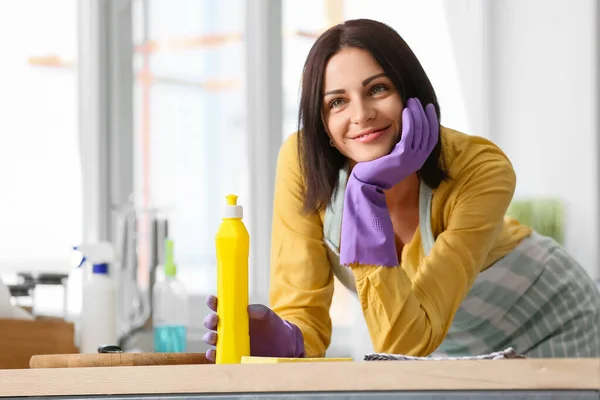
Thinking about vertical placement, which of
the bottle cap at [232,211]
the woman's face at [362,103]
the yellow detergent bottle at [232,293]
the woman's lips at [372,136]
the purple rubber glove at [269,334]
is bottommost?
the purple rubber glove at [269,334]

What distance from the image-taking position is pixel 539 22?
3.53 metres

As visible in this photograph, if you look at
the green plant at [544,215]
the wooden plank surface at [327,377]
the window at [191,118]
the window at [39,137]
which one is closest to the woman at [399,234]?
the wooden plank surface at [327,377]

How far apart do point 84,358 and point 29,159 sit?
4.98ft

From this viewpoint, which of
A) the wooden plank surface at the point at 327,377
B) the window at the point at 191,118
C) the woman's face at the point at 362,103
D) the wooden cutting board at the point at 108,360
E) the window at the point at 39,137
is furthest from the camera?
the window at the point at 191,118

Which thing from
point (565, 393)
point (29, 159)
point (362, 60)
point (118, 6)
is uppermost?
point (118, 6)

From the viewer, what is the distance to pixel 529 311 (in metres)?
1.60

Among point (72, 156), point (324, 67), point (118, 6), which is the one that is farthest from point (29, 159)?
point (324, 67)

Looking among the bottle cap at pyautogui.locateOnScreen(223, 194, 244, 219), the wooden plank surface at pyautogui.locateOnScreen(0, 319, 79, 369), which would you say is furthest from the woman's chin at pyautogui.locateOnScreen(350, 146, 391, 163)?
the wooden plank surface at pyautogui.locateOnScreen(0, 319, 79, 369)

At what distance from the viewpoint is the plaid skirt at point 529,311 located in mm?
1571

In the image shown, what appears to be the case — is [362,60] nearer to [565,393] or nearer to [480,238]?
[480,238]

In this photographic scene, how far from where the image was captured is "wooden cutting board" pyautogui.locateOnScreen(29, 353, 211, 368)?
917 millimetres

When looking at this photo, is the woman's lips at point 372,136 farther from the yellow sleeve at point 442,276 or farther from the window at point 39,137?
the window at point 39,137

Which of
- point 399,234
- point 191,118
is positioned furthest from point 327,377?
point 191,118

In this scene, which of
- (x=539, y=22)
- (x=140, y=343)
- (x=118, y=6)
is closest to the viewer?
(x=140, y=343)
